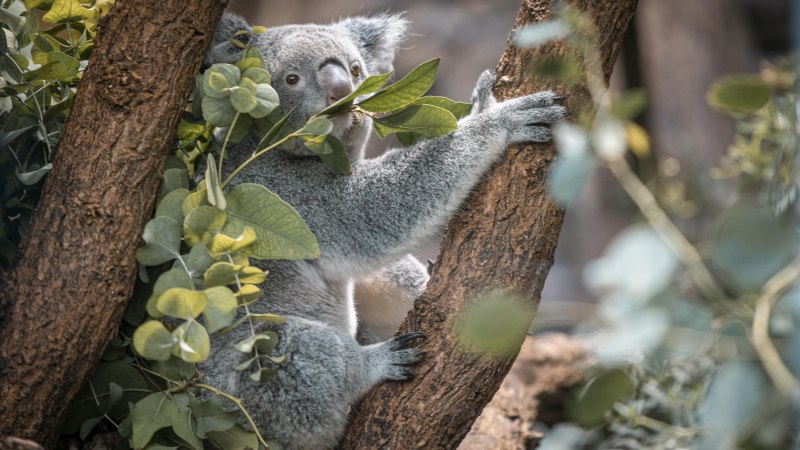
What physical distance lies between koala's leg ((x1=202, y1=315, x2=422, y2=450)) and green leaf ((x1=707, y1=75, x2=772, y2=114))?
1.67 meters

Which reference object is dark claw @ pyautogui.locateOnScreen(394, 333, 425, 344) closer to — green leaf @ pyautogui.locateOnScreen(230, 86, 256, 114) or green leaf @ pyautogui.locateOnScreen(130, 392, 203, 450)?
green leaf @ pyautogui.locateOnScreen(130, 392, 203, 450)

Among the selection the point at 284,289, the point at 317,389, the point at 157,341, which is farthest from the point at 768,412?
the point at 284,289

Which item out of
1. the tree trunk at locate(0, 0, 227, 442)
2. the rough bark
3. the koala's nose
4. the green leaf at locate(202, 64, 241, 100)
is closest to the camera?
the tree trunk at locate(0, 0, 227, 442)

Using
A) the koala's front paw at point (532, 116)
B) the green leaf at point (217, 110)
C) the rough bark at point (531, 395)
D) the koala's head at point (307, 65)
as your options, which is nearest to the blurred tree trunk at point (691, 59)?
the rough bark at point (531, 395)

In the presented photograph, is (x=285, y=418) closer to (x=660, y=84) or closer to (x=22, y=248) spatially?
(x=22, y=248)

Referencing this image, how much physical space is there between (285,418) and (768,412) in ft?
6.27

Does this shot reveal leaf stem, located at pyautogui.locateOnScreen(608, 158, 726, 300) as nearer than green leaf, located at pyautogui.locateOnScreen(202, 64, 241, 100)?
Yes

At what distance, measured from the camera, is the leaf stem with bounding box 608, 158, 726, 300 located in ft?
2.52

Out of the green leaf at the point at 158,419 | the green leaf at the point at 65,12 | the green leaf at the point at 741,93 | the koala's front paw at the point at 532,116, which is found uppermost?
the koala's front paw at the point at 532,116

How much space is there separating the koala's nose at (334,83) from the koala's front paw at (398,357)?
3.14 ft

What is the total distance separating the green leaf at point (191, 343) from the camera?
1892 mm

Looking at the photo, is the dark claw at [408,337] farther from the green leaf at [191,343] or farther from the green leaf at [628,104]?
the green leaf at [628,104]

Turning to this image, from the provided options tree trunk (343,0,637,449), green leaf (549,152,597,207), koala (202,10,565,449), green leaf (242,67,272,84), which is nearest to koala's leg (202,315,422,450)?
koala (202,10,565,449)

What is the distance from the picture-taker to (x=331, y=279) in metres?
2.89
